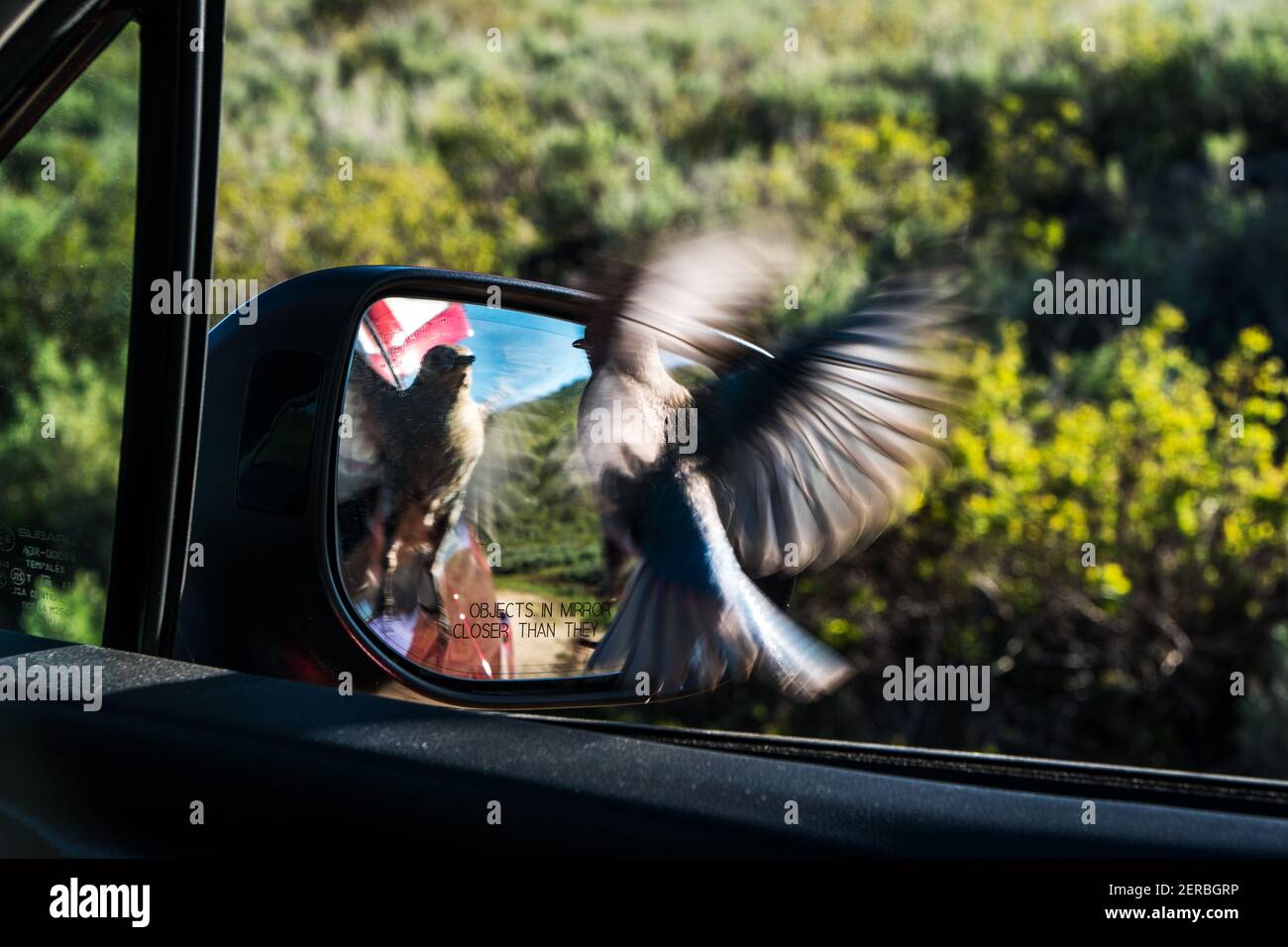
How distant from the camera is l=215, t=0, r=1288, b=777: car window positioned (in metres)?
5.13

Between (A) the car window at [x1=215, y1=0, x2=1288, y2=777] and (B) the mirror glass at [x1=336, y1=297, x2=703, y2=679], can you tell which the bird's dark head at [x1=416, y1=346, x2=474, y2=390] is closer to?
(B) the mirror glass at [x1=336, y1=297, x2=703, y2=679]

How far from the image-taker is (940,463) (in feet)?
4.93

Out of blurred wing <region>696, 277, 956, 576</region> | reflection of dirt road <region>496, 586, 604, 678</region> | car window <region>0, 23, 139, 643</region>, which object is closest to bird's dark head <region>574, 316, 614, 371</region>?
blurred wing <region>696, 277, 956, 576</region>

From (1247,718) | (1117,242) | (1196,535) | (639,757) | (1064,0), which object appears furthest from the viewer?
(1064,0)

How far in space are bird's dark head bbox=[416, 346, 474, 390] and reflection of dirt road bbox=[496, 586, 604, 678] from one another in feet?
0.80

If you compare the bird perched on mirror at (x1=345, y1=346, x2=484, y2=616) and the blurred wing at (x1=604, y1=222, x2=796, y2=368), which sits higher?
the blurred wing at (x1=604, y1=222, x2=796, y2=368)

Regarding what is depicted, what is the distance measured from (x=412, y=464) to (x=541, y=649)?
0.27 meters

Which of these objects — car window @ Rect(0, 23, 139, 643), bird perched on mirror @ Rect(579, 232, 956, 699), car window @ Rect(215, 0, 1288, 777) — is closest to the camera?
bird perched on mirror @ Rect(579, 232, 956, 699)

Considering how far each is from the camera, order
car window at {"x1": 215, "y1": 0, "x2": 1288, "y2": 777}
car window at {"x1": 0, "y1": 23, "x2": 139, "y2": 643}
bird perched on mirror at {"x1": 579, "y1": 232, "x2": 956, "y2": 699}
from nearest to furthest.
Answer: bird perched on mirror at {"x1": 579, "y1": 232, "x2": 956, "y2": 699}
car window at {"x1": 0, "y1": 23, "x2": 139, "y2": 643}
car window at {"x1": 215, "y1": 0, "x2": 1288, "y2": 777}

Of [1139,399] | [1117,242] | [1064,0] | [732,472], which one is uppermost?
[1064,0]

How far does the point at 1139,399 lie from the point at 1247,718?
1408 mm

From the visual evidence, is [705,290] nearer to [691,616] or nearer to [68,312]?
[691,616]

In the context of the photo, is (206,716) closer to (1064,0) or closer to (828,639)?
(828,639)

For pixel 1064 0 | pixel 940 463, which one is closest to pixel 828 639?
pixel 940 463
